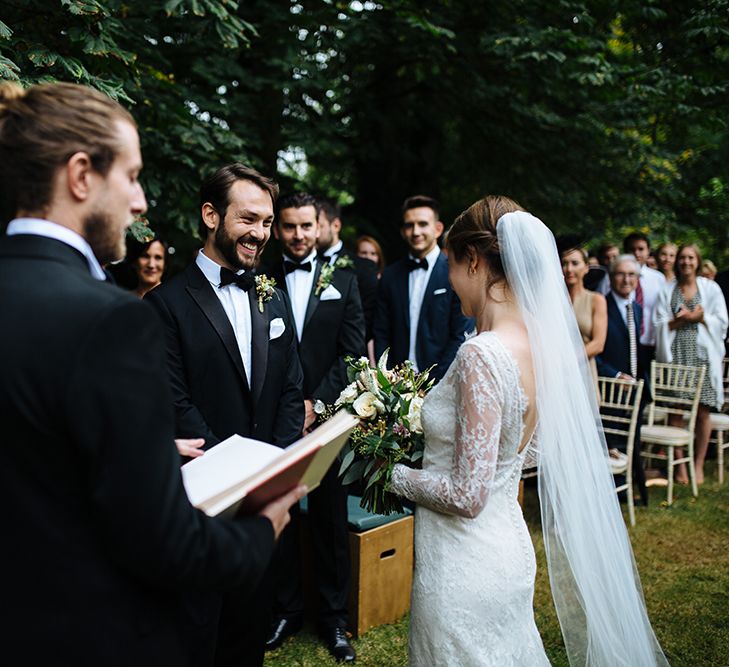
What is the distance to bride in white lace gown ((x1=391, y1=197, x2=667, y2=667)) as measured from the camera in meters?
2.28

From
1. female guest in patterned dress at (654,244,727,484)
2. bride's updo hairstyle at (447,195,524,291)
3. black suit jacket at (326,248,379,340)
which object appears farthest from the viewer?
female guest in patterned dress at (654,244,727,484)

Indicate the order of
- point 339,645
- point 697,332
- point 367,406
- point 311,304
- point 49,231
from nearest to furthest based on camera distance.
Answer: point 49,231 < point 367,406 < point 339,645 < point 311,304 < point 697,332

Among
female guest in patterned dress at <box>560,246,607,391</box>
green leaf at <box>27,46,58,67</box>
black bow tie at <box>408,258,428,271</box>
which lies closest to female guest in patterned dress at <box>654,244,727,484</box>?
female guest in patterned dress at <box>560,246,607,391</box>

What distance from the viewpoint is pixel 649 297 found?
8.52m

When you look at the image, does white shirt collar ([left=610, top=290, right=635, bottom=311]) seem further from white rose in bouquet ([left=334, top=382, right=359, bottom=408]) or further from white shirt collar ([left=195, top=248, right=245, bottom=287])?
white shirt collar ([left=195, top=248, right=245, bottom=287])

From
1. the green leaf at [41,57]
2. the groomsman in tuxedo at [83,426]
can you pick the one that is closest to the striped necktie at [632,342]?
the green leaf at [41,57]

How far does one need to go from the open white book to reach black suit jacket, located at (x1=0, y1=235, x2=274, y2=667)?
125mm

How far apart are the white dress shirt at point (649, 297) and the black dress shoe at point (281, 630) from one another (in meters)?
5.79

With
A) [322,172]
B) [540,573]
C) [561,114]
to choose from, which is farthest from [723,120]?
[540,573]

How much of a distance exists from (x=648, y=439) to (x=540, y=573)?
8.19ft

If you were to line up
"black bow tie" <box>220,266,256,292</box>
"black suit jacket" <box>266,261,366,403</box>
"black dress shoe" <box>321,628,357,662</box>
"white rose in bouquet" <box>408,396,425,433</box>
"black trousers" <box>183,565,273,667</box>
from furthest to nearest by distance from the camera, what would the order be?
1. "black suit jacket" <box>266,261,366,403</box>
2. "black dress shoe" <box>321,628,357,662</box>
3. "black bow tie" <box>220,266,256,292</box>
4. "black trousers" <box>183,565,273,667</box>
5. "white rose in bouquet" <box>408,396,425,433</box>

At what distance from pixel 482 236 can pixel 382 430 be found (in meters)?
0.85

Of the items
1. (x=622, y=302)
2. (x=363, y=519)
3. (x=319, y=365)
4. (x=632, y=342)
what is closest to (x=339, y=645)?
(x=363, y=519)

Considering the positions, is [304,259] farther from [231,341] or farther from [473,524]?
[473,524]
